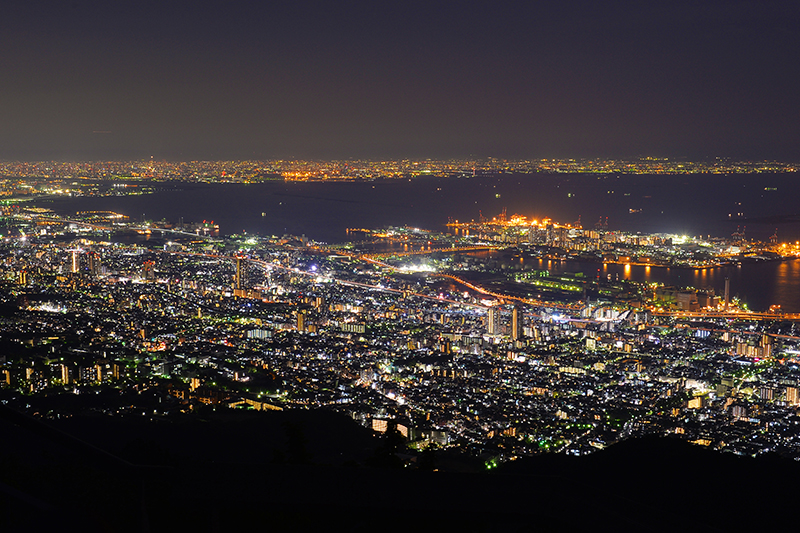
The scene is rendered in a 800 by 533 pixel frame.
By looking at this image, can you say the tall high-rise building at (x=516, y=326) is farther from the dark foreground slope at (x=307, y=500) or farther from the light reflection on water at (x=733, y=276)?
the dark foreground slope at (x=307, y=500)

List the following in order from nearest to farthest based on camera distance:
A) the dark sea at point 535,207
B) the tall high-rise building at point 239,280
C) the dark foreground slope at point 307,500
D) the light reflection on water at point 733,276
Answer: the dark foreground slope at point 307,500 → the light reflection on water at point 733,276 → the tall high-rise building at point 239,280 → the dark sea at point 535,207

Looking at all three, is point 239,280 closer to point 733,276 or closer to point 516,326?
point 516,326

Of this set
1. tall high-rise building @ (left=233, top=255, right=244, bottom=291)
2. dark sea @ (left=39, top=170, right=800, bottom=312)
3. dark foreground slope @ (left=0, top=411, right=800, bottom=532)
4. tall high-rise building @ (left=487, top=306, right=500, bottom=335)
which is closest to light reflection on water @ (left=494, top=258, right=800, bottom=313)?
dark sea @ (left=39, top=170, right=800, bottom=312)

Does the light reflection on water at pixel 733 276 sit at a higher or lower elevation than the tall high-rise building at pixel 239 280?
lower

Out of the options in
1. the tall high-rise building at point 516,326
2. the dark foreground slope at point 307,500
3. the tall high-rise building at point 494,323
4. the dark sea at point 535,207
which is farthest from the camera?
the dark sea at point 535,207

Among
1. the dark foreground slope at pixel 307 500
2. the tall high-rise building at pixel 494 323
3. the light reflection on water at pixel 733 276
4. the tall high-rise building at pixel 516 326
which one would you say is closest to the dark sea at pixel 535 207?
the light reflection on water at pixel 733 276

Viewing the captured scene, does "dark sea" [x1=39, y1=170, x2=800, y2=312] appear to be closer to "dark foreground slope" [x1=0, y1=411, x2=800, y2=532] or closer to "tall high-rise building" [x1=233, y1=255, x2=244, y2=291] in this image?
"tall high-rise building" [x1=233, y1=255, x2=244, y2=291]

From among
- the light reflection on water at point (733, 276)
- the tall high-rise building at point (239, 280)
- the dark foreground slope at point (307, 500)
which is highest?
the dark foreground slope at point (307, 500)

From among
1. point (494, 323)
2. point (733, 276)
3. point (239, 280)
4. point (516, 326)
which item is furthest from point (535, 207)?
point (516, 326)
